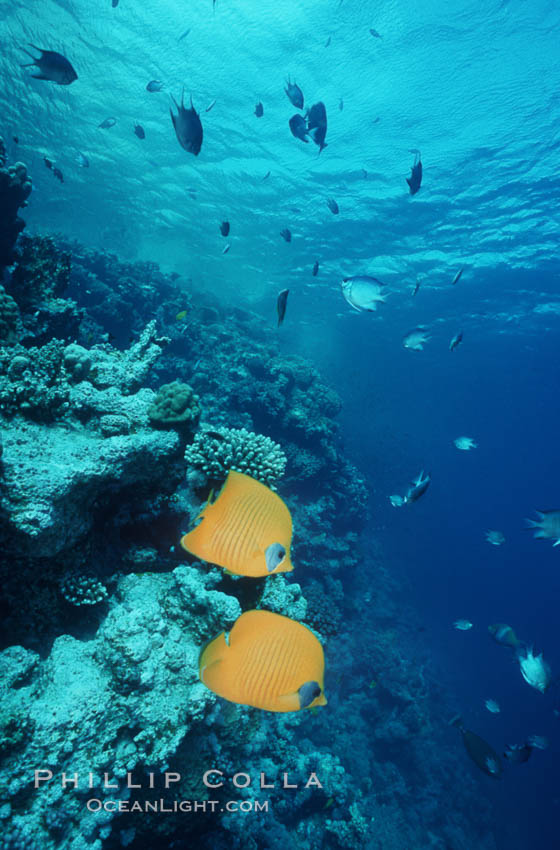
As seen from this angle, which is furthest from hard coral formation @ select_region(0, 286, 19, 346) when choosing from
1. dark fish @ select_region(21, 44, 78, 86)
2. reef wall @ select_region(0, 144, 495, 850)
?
dark fish @ select_region(21, 44, 78, 86)

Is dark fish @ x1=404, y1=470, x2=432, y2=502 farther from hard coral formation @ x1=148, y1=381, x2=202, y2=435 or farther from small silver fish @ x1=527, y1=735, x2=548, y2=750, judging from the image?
small silver fish @ x1=527, y1=735, x2=548, y2=750

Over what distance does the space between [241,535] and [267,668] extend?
0.68 m

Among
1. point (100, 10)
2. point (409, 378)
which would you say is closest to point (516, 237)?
point (100, 10)

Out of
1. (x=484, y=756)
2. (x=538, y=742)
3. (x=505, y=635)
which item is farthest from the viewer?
(x=538, y=742)

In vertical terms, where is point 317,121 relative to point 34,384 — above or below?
above

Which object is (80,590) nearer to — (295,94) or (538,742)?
(295,94)

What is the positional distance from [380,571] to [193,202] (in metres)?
31.5

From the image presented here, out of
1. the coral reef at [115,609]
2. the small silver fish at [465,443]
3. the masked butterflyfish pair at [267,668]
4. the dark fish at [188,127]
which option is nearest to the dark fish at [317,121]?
the dark fish at [188,127]

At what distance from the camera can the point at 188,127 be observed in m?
3.83

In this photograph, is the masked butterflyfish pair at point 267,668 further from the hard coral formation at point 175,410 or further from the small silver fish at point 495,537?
the small silver fish at point 495,537

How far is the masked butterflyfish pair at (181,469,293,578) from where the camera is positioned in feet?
5.11

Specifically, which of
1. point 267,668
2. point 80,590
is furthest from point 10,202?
point 267,668

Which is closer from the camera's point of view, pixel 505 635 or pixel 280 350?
pixel 505 635

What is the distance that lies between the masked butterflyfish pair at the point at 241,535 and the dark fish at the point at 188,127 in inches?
156
